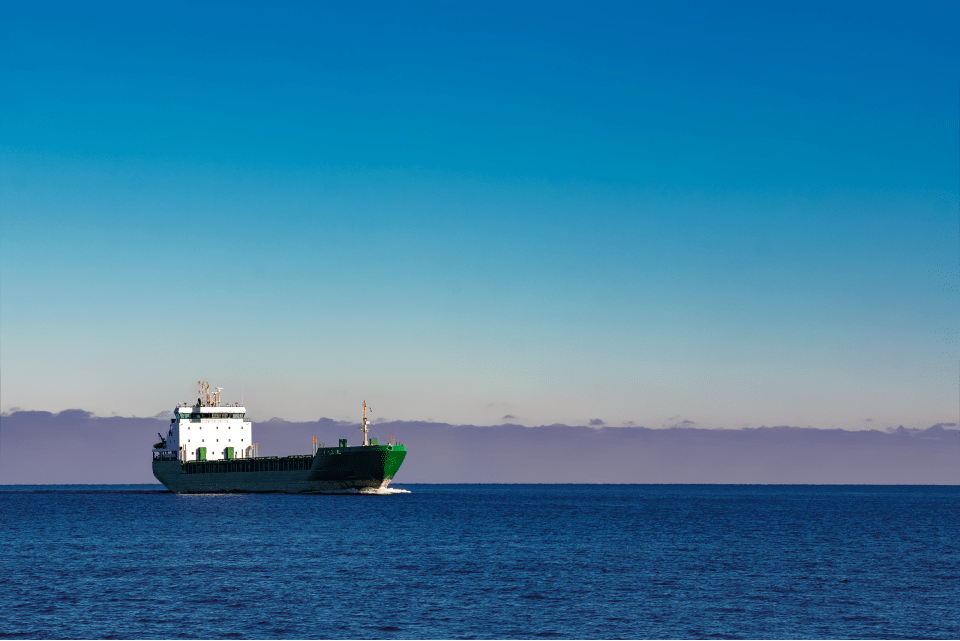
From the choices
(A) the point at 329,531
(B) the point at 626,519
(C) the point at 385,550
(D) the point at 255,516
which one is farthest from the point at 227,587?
(B) the point at 626,519

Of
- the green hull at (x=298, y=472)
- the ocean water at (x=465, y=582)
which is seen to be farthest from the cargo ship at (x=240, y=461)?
the ocean water at (x=465, y=582)

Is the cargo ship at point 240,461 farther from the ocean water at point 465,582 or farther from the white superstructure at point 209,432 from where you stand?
the ocean water at point 465,582

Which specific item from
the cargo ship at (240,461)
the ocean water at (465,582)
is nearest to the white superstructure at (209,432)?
the cargo ship at (240,461)

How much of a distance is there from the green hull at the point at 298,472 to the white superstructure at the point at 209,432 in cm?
243

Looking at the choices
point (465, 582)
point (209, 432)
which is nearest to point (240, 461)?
point (209, 432)

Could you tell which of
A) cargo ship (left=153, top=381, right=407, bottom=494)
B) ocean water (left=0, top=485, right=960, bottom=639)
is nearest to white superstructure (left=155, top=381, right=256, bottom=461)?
cargo ship (left=153, top=381, right=407, bottom=494)

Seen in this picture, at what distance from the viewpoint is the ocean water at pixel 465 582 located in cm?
3188

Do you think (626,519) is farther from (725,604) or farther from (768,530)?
(725,604)

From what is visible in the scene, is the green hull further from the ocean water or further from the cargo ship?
the ocean water

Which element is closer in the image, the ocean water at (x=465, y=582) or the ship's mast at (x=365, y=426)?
the ocean water at (x=465, y=582)

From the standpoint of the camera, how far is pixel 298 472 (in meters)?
115

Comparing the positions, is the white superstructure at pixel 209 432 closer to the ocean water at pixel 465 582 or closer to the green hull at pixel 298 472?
the green hull at pixel 298 472

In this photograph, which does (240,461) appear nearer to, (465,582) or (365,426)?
(365,426)

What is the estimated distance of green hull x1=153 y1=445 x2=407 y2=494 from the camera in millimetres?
110875
